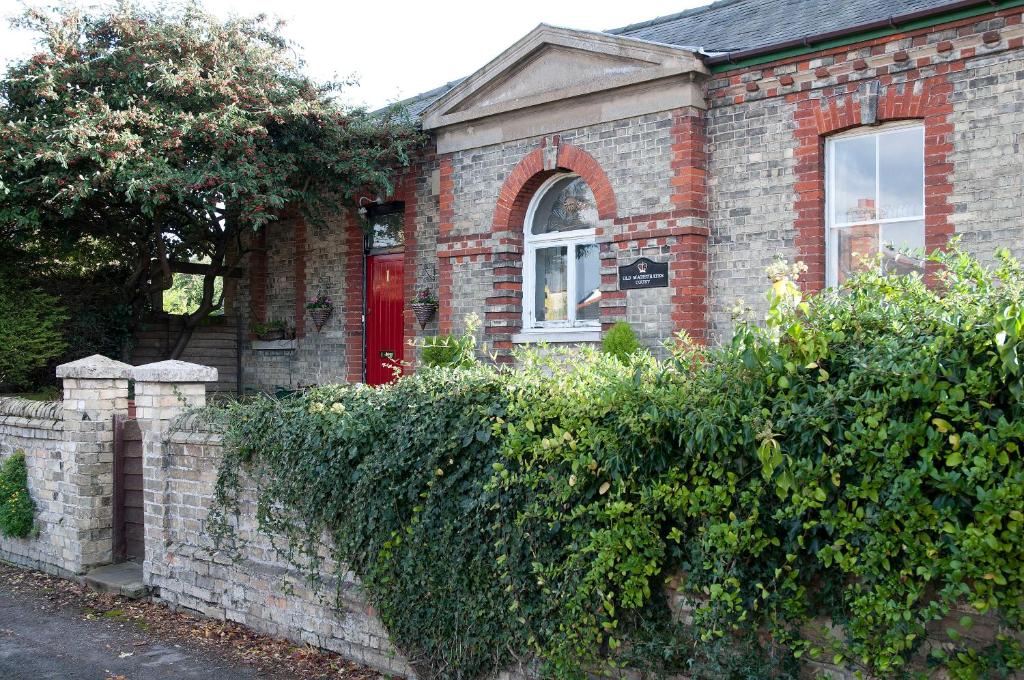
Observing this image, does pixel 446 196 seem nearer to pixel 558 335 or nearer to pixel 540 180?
pixel 540 180

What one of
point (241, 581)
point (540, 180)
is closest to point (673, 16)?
point (540, 180)

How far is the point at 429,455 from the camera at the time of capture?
5230mm

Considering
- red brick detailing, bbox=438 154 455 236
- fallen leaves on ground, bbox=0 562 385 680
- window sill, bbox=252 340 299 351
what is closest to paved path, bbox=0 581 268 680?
fallen leaves on ground, bbox=0 562 385 680

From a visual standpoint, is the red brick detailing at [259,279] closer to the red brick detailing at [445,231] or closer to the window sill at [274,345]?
the window sill at [274,345]

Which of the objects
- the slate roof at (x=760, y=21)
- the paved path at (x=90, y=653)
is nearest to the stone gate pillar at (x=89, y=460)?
the paved path at (x=90, y=653)

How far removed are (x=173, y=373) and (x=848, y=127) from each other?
699 cm

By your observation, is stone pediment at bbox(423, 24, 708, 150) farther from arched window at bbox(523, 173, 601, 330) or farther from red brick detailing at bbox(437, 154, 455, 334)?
arched window at bbox(523, 173, 601, 330)

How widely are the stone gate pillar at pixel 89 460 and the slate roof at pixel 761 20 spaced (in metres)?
7.28

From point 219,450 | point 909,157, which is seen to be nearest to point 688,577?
point 219,450

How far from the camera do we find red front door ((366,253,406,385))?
47.5ft

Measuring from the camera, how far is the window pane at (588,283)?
38.7 ft

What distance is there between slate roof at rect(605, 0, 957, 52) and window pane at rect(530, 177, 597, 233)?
2.15m

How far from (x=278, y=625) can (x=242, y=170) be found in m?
6.97

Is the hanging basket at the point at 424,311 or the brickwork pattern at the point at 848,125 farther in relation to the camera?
the hanging basket at the point at 424,311
